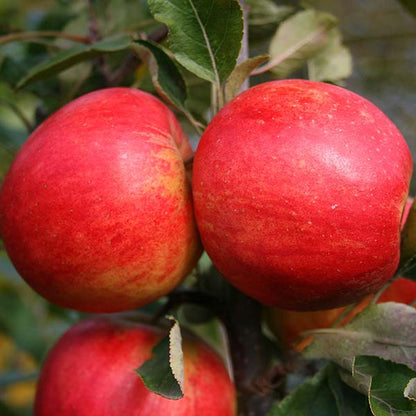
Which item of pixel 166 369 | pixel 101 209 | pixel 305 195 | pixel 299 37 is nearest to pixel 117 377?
pixel 166 369

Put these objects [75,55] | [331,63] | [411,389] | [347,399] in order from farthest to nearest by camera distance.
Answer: [331,63], [75,55], [347,399], [411,389]

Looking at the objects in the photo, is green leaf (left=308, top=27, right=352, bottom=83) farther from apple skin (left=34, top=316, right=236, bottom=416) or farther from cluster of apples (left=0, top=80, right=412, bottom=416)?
apple skin (left=34, top=316, right=236, bottom=416)

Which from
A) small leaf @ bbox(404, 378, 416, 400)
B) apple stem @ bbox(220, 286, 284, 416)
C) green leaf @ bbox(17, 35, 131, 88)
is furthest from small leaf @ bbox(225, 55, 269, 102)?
small leaf @ bbox(404, 378, 416, 400)

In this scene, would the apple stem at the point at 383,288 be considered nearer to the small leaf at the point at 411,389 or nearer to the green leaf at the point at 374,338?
the green leaf at the point at 374,338

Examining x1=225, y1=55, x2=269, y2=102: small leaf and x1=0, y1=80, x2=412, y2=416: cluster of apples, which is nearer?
x1=0, y1=80, x2=412, y2=416: cluster of apples

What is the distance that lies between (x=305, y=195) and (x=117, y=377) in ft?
1.02

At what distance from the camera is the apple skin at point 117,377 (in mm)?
714

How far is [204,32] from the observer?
28.0 inches

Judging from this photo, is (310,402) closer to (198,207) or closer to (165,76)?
(198,207)

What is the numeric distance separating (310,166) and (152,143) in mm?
177

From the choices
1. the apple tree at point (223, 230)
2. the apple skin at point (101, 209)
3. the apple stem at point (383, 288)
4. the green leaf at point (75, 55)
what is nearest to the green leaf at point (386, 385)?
the apple tree at point (223, 230)

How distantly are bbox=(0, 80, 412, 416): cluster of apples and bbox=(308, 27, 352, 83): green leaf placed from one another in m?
0.29

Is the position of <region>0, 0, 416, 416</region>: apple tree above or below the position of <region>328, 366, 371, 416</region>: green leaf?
above

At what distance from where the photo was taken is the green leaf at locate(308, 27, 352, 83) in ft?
3.11
